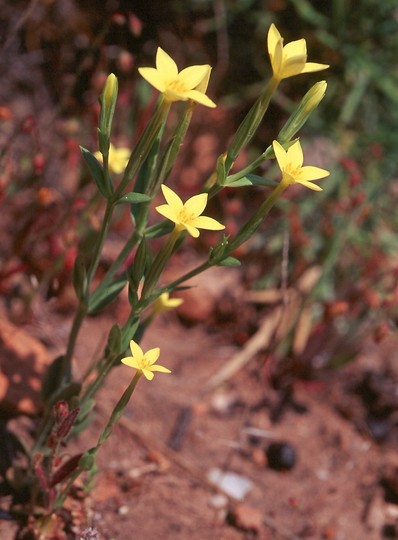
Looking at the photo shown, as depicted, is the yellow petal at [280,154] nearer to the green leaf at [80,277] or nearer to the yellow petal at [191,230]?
the yellow petal at [191,230]

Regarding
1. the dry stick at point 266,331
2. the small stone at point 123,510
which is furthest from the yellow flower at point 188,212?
the dry stick at point 266,331

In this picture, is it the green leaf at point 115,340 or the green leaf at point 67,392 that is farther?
the green leaf at point 67,392

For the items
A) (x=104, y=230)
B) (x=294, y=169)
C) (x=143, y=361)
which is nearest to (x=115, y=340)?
(x=143, y=361)

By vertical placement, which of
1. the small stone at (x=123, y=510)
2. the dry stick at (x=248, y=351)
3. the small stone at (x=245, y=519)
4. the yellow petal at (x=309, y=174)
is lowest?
the dry stick at (x=248, y=351)

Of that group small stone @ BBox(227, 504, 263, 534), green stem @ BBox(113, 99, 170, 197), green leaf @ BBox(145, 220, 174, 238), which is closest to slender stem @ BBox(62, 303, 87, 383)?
green leaf @ BBox(145, 220, 174, 238)

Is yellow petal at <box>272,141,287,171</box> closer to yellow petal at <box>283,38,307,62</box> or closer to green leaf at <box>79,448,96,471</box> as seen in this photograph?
yellow petal at <box>283,38,307,62</box>

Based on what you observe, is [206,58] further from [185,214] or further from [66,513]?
[66,513]

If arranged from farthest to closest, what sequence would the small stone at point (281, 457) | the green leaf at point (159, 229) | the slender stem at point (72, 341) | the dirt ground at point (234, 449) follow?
the small stone at point (281, 457)
the dirt ground at point (234, 449)
the slender stem at point (72, 341)
the green leaf at point (159, 229)

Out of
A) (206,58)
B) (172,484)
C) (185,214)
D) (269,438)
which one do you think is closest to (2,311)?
(172,484)
